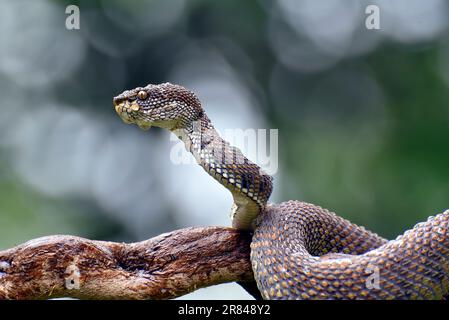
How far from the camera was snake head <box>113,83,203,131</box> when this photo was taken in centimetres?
392

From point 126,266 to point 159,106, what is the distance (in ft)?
3.47

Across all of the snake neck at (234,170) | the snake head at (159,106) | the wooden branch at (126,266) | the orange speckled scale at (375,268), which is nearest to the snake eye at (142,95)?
the snake head at (159,106)

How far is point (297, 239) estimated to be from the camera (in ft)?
12.2

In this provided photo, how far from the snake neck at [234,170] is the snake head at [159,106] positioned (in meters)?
0.12

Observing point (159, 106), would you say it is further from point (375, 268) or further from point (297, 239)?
point (375, 268)

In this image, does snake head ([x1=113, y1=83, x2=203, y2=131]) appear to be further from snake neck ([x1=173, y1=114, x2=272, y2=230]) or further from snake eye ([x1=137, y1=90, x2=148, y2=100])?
snake neck ([x1=173, y1=114, x2=272, y2=230])

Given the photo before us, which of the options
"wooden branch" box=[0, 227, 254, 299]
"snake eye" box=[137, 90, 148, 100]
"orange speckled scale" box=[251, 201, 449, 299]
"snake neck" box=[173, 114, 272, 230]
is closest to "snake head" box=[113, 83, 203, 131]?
"snake eye" box=[137, 90, 148, 100]

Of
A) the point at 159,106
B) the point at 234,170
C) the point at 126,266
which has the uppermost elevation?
the point at 159,106

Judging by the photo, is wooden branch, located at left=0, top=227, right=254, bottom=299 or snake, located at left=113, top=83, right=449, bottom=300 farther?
wooden branch, located at left=0, top=227, right=254, bottom=299

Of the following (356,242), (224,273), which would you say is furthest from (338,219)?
(224,273)

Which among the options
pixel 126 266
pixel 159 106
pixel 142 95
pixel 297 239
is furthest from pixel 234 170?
pixel 126 266

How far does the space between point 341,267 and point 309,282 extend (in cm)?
19

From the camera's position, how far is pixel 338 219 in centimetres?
419

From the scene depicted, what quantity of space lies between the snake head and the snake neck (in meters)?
0.12
